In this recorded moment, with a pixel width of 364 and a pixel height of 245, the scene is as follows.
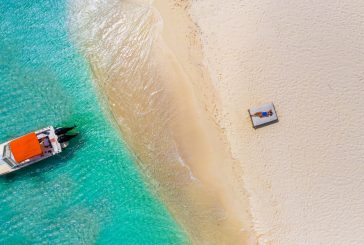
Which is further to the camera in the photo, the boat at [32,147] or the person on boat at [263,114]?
the person on boat at [263,114]

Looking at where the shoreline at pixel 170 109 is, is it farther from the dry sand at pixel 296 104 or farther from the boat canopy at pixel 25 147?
the boat canopy at pixel 25 147

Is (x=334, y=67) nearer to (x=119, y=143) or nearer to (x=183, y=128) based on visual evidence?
(x=183, y=128)

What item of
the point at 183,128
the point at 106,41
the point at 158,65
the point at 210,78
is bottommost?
the point at 183,128

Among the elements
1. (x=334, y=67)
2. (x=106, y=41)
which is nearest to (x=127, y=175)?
(x=106, y=41)

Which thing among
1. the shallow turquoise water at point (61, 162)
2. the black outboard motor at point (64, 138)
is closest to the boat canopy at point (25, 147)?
the black outboard motor at point (64, 138)

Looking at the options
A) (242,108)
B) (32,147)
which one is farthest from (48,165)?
(242,108)

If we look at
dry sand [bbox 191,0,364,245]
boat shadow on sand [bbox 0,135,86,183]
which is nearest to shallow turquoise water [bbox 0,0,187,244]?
boat shadow on sand [bbox 0,135,86,183]

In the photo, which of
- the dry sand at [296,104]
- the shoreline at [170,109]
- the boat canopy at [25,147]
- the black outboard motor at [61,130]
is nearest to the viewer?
the boat canopy at [25,147]
